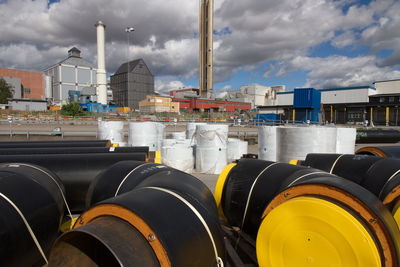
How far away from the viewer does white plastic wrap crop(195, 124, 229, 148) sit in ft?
27.0

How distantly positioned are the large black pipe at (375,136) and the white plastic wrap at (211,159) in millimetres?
11830

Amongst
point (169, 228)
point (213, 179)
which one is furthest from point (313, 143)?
point (169, 228)

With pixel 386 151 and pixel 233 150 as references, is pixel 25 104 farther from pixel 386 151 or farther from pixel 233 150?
pixel 386 151

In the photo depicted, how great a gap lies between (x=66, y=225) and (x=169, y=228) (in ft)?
8.68

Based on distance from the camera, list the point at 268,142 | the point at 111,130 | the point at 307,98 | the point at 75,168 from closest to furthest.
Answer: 1. the point at 75,168
2. the point at 268,142
3. the point at 111,130
4. the point at 307,98

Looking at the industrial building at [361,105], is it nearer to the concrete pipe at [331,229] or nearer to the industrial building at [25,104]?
the concrete pipe at [331,229]

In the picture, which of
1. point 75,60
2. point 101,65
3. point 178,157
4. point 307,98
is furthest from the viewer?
point 75,60

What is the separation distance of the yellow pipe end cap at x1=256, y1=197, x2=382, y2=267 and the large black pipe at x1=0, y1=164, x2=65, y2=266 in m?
2.39

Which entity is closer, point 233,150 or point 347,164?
point 347,164

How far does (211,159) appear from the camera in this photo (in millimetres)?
8281

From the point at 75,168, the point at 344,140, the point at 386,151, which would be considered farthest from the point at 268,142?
the point at 75,168

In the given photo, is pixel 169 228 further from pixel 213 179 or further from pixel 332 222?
pixel 213 179

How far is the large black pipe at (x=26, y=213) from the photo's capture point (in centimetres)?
229

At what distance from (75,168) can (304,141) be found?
5504 mm
